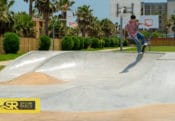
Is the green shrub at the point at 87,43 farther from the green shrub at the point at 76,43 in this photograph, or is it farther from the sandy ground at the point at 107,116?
the sandy ground at the point at 107,116

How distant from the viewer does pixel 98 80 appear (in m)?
17.7

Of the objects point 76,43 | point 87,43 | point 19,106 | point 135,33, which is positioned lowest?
point 87,43

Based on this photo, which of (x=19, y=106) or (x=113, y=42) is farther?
(x=113, y=42)

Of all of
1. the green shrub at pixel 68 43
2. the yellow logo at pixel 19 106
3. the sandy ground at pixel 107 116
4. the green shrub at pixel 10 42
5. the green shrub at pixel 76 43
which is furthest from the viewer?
the green shrub at pixel 76 43

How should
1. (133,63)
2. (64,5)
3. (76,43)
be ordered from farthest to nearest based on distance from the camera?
(64,5) → (76,43) → (133,63)

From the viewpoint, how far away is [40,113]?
9703mm

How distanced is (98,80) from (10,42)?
29.1 m

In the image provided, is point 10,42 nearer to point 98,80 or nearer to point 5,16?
point 5,16

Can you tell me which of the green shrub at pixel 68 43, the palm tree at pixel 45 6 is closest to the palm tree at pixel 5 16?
the green shrub at pixel 68 43

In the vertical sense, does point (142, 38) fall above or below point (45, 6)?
below

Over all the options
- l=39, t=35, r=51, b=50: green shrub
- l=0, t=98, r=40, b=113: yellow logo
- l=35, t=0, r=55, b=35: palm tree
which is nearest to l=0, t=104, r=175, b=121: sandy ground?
l=0, t=98, r=40, b=113: yellow logo

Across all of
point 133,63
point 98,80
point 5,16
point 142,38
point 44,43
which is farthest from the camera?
point 44,43

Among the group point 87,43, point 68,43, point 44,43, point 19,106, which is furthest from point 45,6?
point 19,106

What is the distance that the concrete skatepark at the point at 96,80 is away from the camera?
34.6 ft
